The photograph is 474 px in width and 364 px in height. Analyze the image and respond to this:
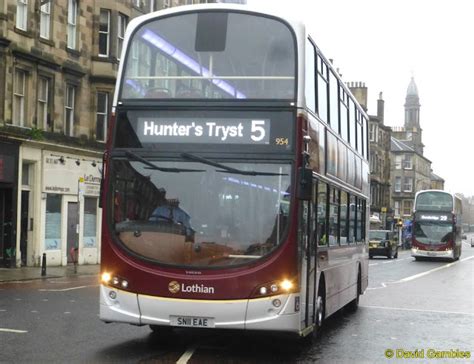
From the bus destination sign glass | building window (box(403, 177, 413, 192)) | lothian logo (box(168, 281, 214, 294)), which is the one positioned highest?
building window (box(403, 177, 413, 192))

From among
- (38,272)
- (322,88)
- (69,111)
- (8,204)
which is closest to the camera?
(322,88)

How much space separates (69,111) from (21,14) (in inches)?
195

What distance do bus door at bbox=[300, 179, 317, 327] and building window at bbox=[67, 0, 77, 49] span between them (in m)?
23.2

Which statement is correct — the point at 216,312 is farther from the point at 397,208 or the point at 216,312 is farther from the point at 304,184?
the point at 397,208

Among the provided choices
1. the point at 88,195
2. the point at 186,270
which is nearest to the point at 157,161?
the point at 186,270

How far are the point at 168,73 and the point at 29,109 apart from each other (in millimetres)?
19559

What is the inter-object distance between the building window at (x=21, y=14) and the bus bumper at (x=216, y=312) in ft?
67.6

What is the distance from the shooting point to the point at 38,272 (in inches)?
997

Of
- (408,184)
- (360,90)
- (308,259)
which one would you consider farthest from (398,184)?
(308,259)

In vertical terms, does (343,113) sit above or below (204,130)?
above

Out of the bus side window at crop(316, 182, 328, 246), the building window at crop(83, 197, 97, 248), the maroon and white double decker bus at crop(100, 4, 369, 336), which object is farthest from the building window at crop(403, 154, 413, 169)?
the maroon and white double decker bus at crop(100, 4, 369, 336)

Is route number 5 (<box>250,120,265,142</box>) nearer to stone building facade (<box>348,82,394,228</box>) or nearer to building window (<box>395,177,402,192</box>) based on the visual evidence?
stone building facade (<box>348,82,394,228</box>)

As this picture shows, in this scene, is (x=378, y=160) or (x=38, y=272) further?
(x=378, y=160)

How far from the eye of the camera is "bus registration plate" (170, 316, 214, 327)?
9.05m
